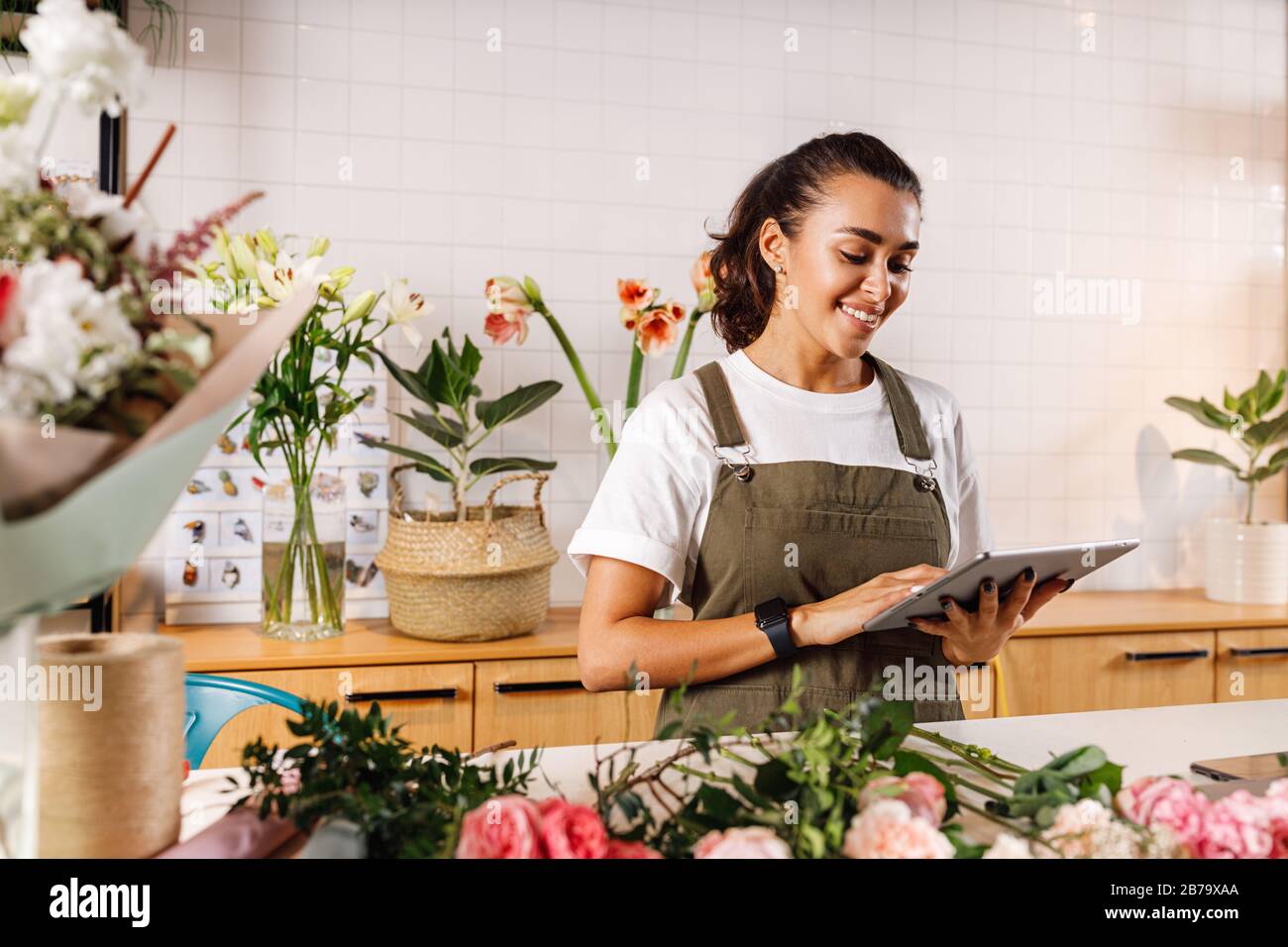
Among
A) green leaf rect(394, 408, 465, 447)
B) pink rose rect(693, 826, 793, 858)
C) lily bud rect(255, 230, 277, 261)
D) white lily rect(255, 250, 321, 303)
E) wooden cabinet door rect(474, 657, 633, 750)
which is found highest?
lily bud rect(255, 230, 277, 261)

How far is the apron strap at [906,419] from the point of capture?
5.86 ft

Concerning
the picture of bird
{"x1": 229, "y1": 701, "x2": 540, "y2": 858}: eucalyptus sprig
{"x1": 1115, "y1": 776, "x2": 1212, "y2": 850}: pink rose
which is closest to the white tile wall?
the picture of bird

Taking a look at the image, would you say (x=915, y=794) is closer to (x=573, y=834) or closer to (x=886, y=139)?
(x=573, y=834)

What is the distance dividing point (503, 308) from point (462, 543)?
0.56m

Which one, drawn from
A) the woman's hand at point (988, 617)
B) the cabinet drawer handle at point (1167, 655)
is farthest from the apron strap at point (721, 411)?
the cabinet drawer handle at point (1167, 655)

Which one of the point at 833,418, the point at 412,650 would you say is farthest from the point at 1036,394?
the point at 412,650

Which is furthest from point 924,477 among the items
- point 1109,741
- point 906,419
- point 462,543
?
point 462,543

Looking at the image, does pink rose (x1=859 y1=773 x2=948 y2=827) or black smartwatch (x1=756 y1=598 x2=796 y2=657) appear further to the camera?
black smartwatch (x1=756 y1=598 x2=796 y2=657)

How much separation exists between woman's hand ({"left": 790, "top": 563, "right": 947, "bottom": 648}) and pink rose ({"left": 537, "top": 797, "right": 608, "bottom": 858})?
787 mm

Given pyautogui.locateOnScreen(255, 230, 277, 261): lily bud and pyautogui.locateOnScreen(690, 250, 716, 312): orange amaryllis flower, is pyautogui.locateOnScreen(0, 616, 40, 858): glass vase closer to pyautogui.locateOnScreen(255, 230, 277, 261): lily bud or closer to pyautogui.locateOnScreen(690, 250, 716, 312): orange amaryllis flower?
pyautogui.locateOnScreen(255, 230, 277, 261): lily bud

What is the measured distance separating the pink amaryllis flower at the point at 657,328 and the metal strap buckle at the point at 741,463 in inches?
33.9

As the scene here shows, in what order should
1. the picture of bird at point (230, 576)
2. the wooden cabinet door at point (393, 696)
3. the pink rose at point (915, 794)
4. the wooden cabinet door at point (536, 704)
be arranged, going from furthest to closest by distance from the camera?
the picture of bird at point (230, 576) < the wooden cabinet door at point (536, 704) < the wooden cabinet door at point (393, 696) < the pink rose at point (915, 794)

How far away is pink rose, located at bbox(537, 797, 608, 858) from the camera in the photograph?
0.74 m

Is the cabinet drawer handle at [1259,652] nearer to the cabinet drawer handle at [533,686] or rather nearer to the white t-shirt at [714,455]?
the white t-shirt at [714,455]
